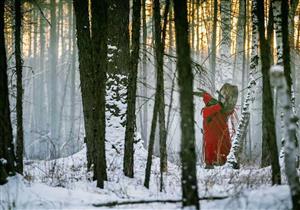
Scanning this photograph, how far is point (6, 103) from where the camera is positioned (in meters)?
6.43

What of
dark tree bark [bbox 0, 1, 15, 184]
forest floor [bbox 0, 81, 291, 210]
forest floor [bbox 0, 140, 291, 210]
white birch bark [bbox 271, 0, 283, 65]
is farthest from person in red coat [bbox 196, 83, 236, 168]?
dark tree bark [bbox 0, 1, 15, 184]

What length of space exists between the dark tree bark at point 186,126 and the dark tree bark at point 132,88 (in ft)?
10.8

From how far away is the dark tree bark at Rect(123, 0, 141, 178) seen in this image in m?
7.80

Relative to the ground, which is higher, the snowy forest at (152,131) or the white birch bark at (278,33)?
the white birch bark at (278,33)

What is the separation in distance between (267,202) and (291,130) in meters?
1.00

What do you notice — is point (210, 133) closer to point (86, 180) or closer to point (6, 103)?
point (86, 180)

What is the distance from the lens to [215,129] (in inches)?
440

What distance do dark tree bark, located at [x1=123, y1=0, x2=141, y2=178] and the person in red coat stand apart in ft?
10.0

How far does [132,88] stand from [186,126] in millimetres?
3803

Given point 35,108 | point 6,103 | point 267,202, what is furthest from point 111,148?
point 35,108

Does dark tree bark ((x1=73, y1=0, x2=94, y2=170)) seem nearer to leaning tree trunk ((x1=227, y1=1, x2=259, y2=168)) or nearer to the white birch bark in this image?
leaning tree trunk ((x1=227, y1=1, x2=259, y2=168))

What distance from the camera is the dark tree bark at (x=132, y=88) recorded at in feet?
25.6

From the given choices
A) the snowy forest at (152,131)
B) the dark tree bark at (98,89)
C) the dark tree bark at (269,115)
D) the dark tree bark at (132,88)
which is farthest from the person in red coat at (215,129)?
the dark tree bark at (269,115)

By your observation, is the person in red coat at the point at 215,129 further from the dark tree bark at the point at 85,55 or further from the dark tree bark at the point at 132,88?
the dark tree bark at the point at 132,88
